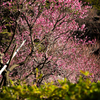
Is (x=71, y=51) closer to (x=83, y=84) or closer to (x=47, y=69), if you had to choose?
(x=47, y=69)

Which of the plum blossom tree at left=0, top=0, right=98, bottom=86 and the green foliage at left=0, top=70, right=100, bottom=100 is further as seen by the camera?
the plum blossom tree at left=0, top=0, right=98, bottom=86

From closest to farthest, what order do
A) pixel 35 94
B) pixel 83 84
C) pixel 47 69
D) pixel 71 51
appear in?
pixel 83 84
pixel 35 94
pixel 47 69
pixel 71 51

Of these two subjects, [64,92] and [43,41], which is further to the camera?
[43,41]

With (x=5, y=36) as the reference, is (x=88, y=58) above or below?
below

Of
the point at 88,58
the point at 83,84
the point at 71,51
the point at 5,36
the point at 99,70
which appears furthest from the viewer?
the point at 88,58

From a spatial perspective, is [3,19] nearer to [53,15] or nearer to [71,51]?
[53,15]

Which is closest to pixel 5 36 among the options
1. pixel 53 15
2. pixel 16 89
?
pixel 53 15

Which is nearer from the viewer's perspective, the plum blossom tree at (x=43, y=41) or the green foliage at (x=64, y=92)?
the green foliage at (x=64, y=92)

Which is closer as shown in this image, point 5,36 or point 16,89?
point 16,89

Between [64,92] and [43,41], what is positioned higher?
[64,92]

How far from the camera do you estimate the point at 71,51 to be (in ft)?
32.9

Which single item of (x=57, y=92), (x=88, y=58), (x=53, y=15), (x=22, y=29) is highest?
(x=53, y=15)

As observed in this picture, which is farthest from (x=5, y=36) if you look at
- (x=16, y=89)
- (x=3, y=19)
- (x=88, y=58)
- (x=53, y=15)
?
(x=16, y=89)

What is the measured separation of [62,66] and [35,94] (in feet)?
23.9
